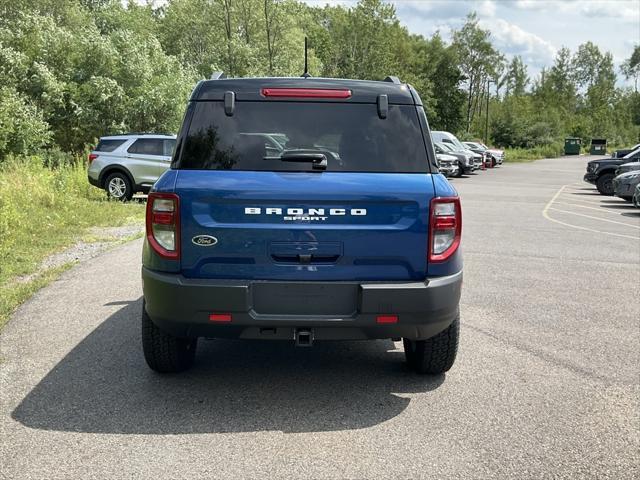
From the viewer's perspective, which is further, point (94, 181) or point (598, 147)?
point (598, 147)

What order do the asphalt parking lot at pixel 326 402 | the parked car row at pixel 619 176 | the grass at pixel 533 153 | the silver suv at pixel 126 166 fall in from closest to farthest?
the asphalt parking lot at pixel 326 402 → the silver suv at pixel 126 166 → the parked car row at pixel 619 176 → the grass at pixel 533 153

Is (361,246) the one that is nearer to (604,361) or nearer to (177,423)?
(177,423)

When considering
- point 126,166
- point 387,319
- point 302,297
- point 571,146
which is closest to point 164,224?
point 302,297

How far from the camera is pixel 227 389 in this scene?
452cm

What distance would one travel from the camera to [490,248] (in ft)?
36.0

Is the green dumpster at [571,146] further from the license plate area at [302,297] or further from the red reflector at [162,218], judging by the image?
the red reflector at [162,218]

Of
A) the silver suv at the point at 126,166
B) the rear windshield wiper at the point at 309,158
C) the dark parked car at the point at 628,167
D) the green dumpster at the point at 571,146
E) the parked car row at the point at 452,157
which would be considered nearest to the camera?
the rear windshield wiper at the point at 309,158

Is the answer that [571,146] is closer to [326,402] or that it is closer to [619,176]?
[619,176]

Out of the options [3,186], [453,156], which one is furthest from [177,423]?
[453,156]

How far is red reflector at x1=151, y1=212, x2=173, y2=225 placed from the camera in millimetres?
3988

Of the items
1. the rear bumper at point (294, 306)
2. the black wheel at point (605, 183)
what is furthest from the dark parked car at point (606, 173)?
the rear bumper at point (294, 306)

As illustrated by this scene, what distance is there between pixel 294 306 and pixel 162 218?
93 centimetres

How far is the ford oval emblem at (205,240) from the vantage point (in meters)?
3.95

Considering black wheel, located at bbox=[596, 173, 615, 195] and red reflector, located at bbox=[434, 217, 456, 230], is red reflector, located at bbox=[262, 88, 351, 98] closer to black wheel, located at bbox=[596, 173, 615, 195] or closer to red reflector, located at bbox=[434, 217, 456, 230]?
red reflector, located at bbox=[434, 217, 456, 230]
